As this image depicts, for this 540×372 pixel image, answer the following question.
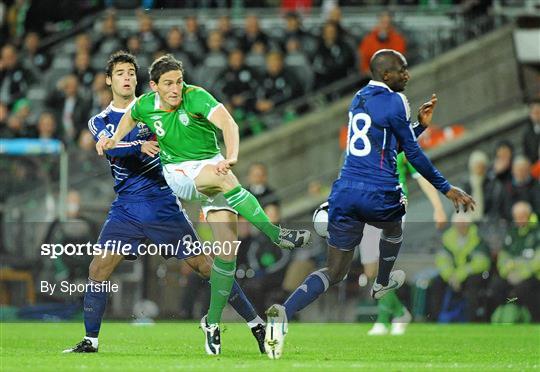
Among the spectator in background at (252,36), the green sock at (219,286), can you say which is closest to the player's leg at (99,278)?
the green sock at (219,286)

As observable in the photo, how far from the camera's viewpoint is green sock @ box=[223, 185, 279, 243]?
33.9 ft

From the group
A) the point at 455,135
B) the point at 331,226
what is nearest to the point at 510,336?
the point at 331,226

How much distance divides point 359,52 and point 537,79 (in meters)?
2.63

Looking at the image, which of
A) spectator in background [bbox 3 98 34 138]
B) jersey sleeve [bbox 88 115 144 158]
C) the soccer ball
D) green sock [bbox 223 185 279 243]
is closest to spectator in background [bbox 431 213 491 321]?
the soccer ball

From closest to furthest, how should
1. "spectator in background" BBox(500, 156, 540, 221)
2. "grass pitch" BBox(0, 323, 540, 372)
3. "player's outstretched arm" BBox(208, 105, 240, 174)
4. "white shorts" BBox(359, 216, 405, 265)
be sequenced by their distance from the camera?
1. "grass pitch" BBox(0, 323, 540, 372)
2. "player's outstretched arm" BBox(208, 105, 240, 174)
3. "white shorts" BBox(359, 216, 405, 265)
4. "spectator in background" BBox(500, 156, 540, 221)

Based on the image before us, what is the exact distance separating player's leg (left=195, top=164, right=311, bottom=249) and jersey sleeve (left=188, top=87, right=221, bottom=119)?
Answer: 0.44 meters

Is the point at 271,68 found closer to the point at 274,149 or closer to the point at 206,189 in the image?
the point at 274,149

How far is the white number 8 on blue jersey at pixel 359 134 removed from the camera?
33.9 feet

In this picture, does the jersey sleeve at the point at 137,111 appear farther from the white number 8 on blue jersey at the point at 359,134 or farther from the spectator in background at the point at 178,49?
the spectator in background at the point at 178,49

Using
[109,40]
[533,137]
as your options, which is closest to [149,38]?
[109,40]

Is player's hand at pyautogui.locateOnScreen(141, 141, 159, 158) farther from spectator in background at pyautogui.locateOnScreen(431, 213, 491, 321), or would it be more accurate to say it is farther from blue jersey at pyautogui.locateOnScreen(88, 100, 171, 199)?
spectator in background at pyautogui.locateOnScreen(431, 213, 491, 321)

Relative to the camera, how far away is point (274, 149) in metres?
19.7

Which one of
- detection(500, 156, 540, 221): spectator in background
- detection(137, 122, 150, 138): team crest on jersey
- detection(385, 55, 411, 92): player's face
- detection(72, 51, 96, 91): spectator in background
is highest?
detection(72, 51, 96, 91): spectator in background

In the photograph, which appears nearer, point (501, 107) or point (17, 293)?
point (17, 293)
